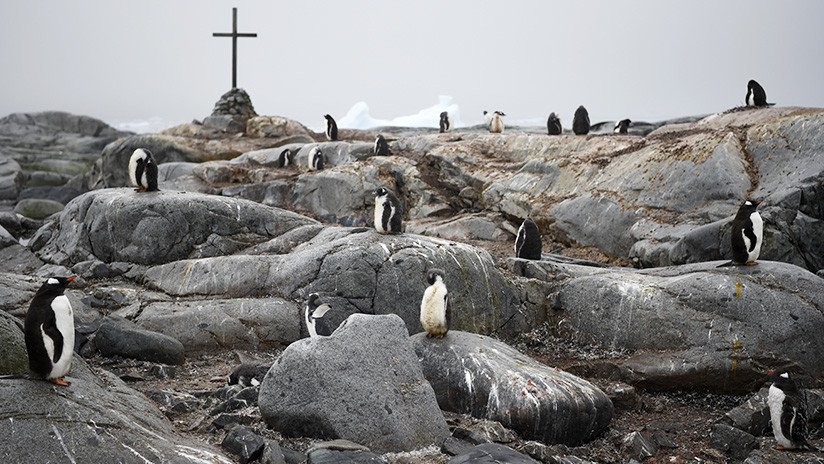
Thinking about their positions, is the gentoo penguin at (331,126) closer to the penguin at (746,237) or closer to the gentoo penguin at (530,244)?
the gentoo penguin at (530,244)

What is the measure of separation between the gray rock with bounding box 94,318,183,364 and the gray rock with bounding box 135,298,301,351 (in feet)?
2.61

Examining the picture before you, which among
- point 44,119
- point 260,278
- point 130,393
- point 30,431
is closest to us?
point 30,431

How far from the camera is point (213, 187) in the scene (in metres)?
24.0

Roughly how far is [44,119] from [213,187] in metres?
39.5

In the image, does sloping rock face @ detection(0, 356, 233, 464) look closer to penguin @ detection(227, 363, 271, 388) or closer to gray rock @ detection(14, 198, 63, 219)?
penguin @ detection(227, 363, 271, 388)

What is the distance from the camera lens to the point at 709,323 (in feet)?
37.3

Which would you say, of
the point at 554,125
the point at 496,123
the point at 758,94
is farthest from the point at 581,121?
the point at 758,94

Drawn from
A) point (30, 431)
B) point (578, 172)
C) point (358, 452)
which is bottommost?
Result: point (358, 452)

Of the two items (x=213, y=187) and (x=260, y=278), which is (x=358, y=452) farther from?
(x=213, y=187)

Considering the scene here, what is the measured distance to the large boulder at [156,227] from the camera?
14859 mm

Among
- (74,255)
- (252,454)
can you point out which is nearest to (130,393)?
(252,454)

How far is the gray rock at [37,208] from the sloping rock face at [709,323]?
1056 inches

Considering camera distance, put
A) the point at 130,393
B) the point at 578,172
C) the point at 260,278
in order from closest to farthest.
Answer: the point at 130,393, the point at 260,278, the point at 578,172

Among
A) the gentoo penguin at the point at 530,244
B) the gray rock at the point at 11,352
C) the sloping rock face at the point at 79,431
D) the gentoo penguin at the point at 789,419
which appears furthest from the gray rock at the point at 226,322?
the gentoo penguin at the point at 789,419
